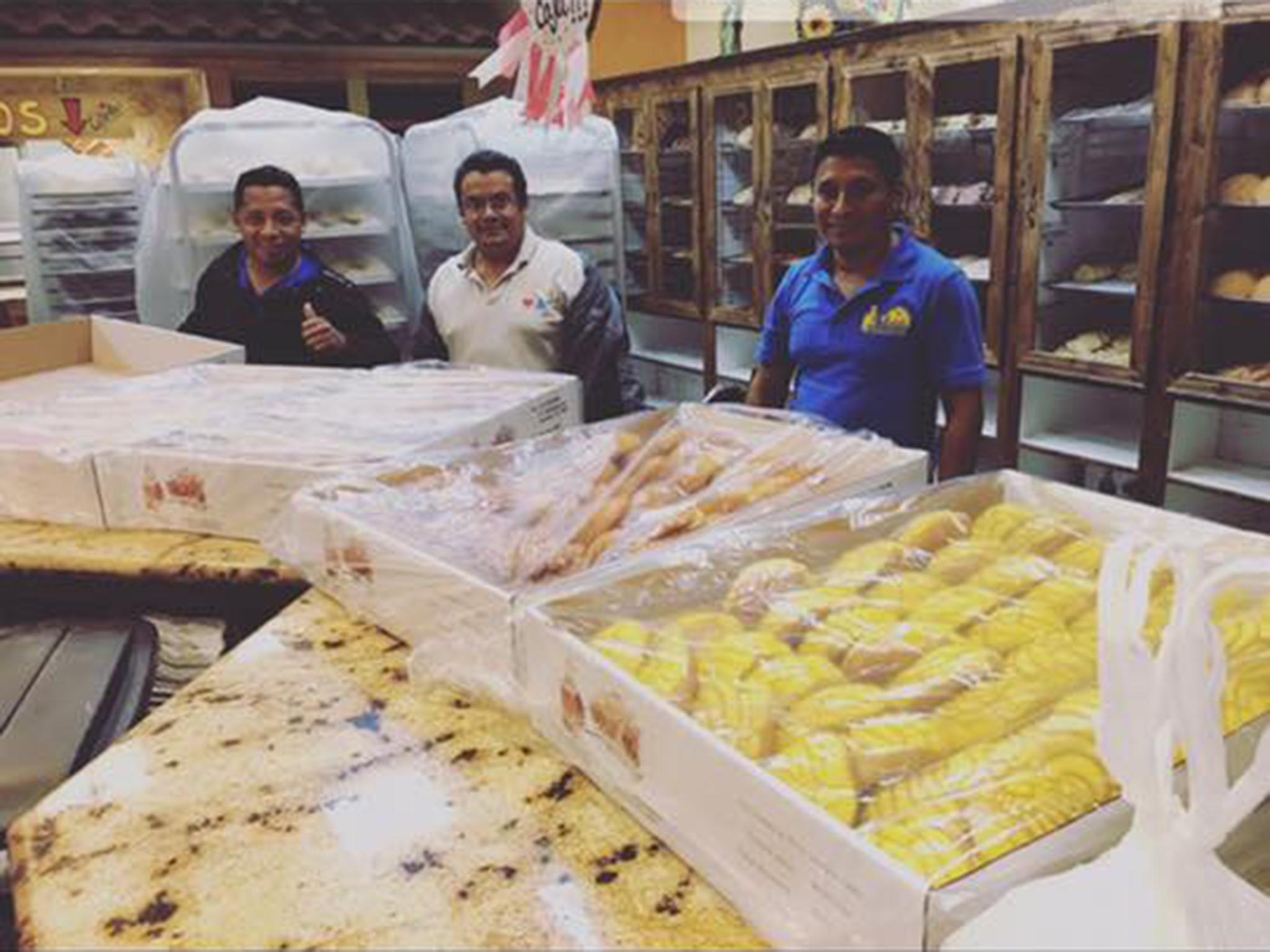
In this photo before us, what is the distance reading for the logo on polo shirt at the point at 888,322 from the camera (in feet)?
8.16

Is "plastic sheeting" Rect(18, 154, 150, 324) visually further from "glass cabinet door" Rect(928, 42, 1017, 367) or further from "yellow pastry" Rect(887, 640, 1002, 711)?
"yellow pastry" Rect(887, 640, 1002, 711)

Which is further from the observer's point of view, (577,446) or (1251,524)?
(1251,524)

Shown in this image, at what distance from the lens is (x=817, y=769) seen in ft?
2.37

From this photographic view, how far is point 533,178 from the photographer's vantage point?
17.7ft

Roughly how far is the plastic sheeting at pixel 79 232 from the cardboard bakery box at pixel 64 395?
3.51 meters

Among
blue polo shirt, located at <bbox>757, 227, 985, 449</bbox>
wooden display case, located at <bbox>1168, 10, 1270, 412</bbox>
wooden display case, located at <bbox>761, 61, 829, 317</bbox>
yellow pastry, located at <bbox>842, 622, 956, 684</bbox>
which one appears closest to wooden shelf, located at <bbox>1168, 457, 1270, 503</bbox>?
wooden display case, located at <bbox>1168, 10, 1270, 412</bbox>

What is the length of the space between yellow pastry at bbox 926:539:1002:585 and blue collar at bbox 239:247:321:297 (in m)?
2.53

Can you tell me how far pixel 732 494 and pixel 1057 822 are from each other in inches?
26.5

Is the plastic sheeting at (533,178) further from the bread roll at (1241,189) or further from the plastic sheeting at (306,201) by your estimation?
the bread roll at (1241,189)

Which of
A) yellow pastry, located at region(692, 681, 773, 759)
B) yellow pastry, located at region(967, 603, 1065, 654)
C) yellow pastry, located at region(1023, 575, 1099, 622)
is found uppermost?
yellow pastry, located at region(1023, 575, 1099, 622)

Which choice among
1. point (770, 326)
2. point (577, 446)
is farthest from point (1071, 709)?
point (770, 326)

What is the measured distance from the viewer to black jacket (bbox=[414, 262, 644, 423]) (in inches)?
115

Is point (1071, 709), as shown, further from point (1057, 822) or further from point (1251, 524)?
point (1251, 524)

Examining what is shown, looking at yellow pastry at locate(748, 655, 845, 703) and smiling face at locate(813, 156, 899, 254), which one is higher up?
smiling face at locate(813, 156, 899, 254)
